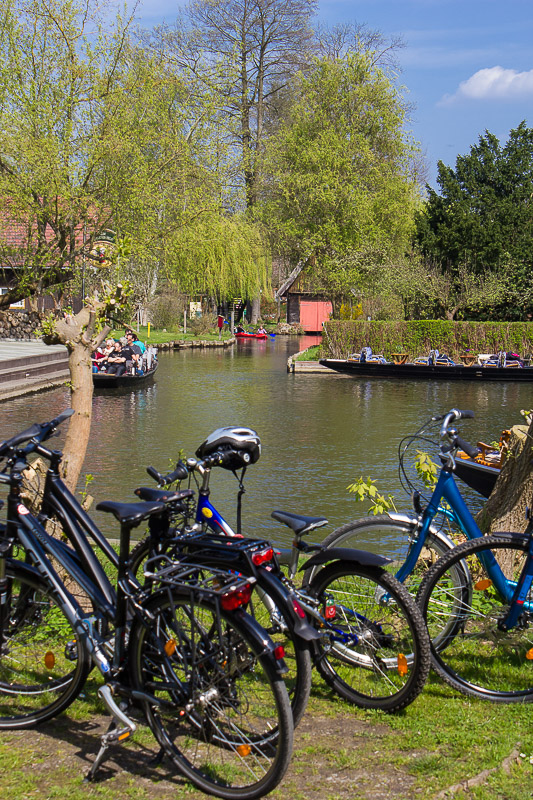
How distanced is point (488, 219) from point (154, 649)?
125ft

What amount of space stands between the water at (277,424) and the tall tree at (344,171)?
1374cm

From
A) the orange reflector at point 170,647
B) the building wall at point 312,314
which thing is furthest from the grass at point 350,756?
Answer: the building wall at point 312,314

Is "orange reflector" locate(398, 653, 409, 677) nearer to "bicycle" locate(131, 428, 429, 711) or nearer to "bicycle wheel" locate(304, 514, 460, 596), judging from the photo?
"bicycle" locate(131, 428, 429, 711)

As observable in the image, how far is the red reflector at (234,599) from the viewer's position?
2906 millimetres

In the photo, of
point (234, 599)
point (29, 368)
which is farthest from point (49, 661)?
point (29, 368)

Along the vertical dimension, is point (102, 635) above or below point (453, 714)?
above

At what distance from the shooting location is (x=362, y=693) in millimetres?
3691

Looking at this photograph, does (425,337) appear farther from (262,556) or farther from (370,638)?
(262,556)

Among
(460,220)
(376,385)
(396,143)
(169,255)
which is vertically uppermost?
(396,143)

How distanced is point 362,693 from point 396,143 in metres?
44.7

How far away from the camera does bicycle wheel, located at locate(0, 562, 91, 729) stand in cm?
341

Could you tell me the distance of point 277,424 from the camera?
18266 millimetres

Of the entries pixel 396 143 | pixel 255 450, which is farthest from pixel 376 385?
pixel 255 450

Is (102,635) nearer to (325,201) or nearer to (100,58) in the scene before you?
(100,58)
